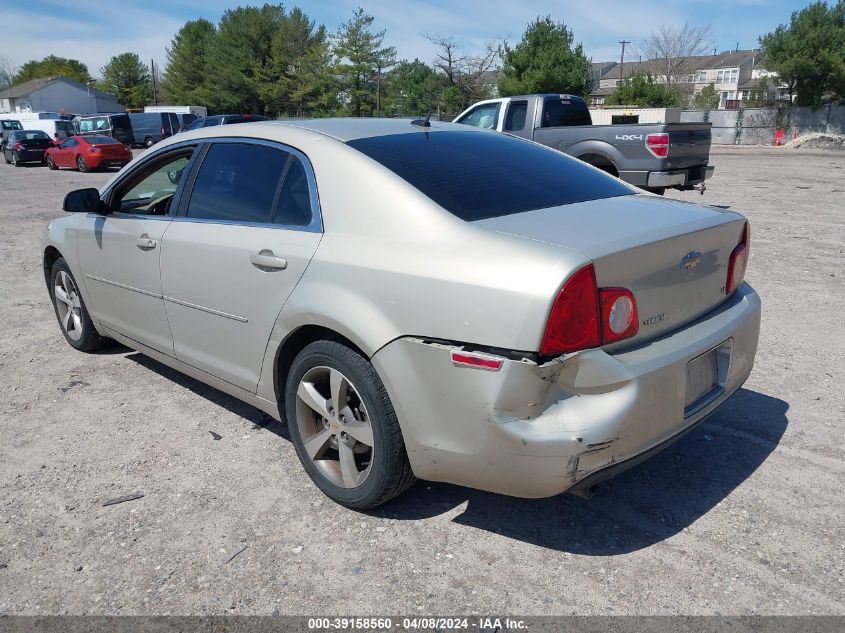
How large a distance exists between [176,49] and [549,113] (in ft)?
273

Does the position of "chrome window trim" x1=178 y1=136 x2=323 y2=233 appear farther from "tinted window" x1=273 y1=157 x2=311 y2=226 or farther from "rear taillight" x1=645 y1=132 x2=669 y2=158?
"rear taillight" x1=645 y1=132 x2=669 y2=158

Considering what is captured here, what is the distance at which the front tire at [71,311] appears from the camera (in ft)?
15.9

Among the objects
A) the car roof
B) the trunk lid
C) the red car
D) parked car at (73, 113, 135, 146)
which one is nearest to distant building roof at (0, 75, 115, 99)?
parked car at (73, 113, 135, 146)

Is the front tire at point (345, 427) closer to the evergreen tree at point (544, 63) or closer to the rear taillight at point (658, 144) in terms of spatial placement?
the rear taillight at point (658, 144)

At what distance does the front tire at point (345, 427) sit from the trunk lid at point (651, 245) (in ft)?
2.61

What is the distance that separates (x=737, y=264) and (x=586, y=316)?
4.00 ft

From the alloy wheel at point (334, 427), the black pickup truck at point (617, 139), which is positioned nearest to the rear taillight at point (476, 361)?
the alloy wheel at point (334, 427)

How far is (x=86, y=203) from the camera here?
4.23 meters

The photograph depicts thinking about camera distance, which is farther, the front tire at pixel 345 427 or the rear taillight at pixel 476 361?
the front tire at pixel 345 427

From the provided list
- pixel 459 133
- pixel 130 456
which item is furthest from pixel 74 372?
pixel 459 133

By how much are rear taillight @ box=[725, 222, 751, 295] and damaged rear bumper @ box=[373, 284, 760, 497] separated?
0.55 metres

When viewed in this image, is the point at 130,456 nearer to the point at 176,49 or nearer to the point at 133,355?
the point at 133,355

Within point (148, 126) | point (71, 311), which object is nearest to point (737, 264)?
point (71, 311)

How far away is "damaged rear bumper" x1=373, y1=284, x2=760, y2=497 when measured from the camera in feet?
7.50
